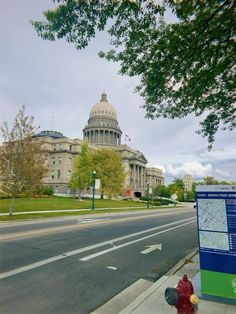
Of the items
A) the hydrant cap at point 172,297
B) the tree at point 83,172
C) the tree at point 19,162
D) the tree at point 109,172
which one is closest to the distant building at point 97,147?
the tree at point 109,172

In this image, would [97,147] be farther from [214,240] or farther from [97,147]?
[214,240]

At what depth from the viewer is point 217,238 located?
191 inches

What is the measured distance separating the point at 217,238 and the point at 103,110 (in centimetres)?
12174

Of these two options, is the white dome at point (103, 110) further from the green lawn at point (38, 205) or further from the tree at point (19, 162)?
the tree at point (19, 162)

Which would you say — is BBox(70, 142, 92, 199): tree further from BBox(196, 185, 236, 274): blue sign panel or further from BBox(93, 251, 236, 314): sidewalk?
BBox(196, 185, 236, 274): blue sign panel

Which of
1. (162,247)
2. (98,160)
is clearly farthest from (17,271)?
(98,160)

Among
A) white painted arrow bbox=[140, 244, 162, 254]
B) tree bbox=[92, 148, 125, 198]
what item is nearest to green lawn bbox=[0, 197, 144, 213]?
tree bbox=[92, 148, 125, 198]

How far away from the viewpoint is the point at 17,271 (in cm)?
682

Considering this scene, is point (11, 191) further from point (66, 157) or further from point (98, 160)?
point (66, 157)

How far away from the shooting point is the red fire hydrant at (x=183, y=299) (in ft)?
12.0

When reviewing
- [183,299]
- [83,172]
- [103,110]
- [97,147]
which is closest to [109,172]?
[83,172]

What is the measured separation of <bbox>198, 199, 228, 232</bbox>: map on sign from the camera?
478 centimetres

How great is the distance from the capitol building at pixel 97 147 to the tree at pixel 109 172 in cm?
2869

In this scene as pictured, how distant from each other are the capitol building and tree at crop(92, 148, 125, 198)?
28.7 meters
